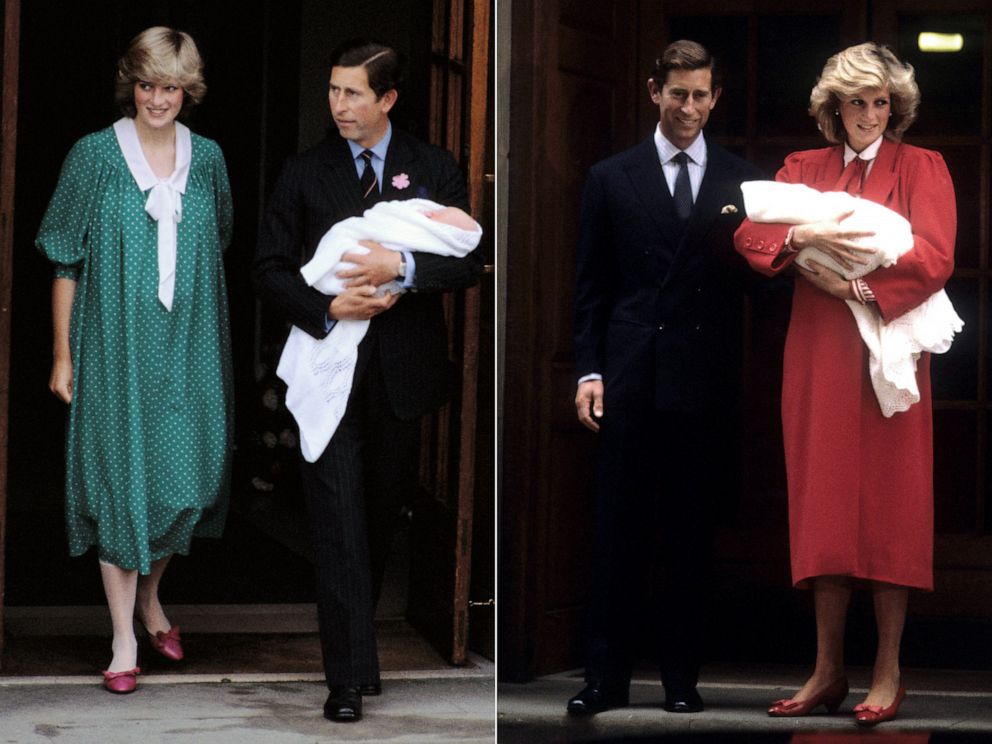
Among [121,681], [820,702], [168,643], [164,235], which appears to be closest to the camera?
[820,702]

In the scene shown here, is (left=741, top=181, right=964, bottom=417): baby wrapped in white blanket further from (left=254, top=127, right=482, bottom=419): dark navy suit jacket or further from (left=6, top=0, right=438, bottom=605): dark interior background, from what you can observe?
(left=6, top=0, right=438, bottom=605): dark interior background

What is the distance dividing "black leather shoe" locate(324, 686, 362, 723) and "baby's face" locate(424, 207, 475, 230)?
132 centimetres

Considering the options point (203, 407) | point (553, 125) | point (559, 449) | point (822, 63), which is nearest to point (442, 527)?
point (559, 449)

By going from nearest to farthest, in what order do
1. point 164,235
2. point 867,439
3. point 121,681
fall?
point 867,439, point 121,681, point 164,235

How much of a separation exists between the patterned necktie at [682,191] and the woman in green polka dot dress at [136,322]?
4.60ft

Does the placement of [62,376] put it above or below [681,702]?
above

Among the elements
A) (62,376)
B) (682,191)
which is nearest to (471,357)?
(682,191)

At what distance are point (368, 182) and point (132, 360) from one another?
89 centimetres

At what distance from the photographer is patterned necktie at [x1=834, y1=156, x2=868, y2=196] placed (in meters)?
4.88

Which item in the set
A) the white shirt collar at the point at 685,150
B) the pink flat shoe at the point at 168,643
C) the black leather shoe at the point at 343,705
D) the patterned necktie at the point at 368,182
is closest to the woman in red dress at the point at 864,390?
the white shirt collar at the point at 685,150

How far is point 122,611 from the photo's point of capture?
17.0 ft

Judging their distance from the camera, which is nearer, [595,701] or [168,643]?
[595,701]

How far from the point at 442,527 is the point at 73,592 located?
1609mm

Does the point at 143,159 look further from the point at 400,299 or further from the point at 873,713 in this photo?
the point at 873,713
